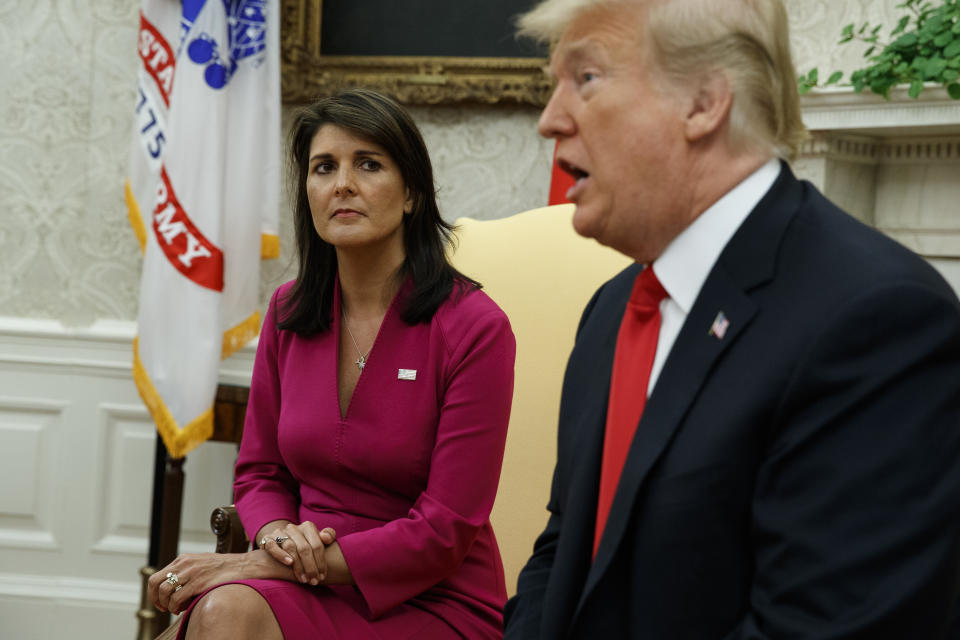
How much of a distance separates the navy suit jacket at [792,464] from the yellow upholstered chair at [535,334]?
1140mm

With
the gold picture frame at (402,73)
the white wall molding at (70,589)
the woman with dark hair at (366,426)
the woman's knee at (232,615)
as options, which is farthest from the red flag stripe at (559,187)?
the white wall molding at (70,589)

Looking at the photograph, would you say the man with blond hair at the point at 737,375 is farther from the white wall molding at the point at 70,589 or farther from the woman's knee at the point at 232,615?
the white wall molding at the point at 70,589

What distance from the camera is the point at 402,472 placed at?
1952 millimetres

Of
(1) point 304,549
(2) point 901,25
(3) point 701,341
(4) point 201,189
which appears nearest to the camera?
(3) point 701,341

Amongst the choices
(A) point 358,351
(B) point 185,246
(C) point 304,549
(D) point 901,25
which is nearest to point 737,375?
(C) point 304,549

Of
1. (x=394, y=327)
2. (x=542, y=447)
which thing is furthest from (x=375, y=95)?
(x=542, y=447)

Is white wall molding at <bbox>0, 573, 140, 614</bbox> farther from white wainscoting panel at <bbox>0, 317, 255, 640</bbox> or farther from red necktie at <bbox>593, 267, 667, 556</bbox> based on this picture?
red necktie at <bbox>593, 267, 667, 556</bbox>

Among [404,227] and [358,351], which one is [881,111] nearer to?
[404,227]

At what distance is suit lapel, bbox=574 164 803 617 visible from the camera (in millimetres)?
1040

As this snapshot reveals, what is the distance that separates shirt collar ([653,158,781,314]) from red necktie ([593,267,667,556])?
0.04 meters

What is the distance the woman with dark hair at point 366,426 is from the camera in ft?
6.00

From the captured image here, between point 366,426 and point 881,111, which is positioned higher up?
point 881,111

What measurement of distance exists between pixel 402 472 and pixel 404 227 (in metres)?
0.54

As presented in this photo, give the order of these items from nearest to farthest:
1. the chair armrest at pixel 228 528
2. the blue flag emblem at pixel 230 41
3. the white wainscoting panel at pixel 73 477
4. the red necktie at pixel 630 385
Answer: the red necktie at pixel 630 385, the chair armrest at pixel 228 528, the blue flag emblem at pixel 230 41, the white wainscoting panel at pixel 73 477
